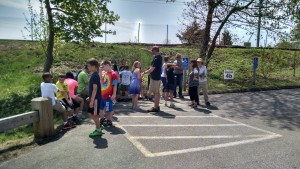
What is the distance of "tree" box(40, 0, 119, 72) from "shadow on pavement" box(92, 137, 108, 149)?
8082mm

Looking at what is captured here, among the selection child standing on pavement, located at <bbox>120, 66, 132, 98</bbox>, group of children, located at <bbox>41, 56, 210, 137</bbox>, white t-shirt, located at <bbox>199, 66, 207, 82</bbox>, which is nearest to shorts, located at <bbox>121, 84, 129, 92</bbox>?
child standing on pavement, located at <bbox>120, 66, 132, 98</bbox>

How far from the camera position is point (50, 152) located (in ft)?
18.3

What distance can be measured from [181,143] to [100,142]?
5.23ft

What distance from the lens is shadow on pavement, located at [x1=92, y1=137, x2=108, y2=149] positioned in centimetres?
587

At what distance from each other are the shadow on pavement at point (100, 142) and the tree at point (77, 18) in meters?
8.08

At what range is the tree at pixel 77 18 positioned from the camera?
43.3ft

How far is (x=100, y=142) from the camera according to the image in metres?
6.11

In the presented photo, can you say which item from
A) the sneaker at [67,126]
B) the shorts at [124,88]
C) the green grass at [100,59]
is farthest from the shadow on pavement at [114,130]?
the green grass at [100,59]

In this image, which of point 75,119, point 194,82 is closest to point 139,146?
point 75,119

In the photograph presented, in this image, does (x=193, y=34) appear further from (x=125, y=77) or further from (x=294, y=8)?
(x=125, y=77)

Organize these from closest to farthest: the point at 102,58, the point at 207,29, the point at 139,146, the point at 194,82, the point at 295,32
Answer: the point at 139,146 < the point at 194,82 < the point at 207,29 < the point at 295,32 < the point at 102,58

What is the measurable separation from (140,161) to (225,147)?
1.75m

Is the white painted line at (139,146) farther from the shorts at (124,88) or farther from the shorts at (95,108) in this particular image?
the shorts at (124,88)

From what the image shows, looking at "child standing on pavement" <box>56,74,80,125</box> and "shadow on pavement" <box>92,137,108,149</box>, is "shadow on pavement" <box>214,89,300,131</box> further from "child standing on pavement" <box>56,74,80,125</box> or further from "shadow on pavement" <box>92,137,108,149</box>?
"child standing on pavement" <box>56,74,80,125</box>
